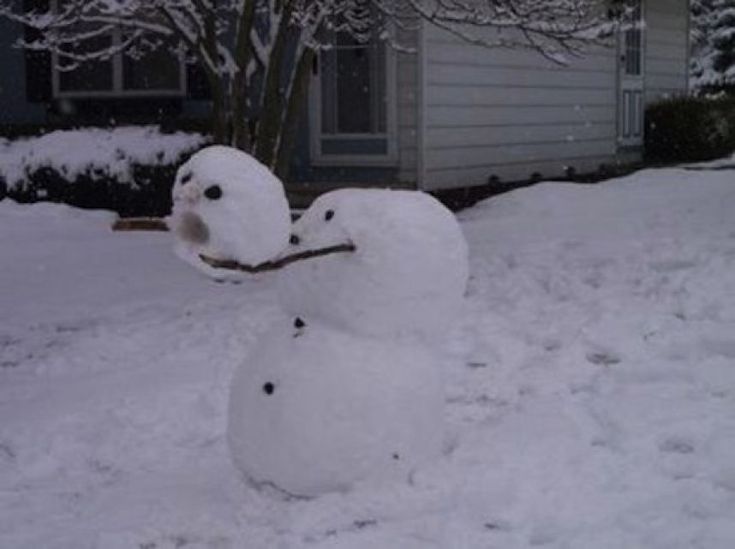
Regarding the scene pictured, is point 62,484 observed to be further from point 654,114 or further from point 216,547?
point 654,114

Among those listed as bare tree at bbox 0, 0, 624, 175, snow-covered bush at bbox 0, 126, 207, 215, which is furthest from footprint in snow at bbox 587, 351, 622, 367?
snow-covered bush at bbox 0, 126, 207, 215

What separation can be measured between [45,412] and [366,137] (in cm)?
833

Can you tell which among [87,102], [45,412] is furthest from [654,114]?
[45,412]

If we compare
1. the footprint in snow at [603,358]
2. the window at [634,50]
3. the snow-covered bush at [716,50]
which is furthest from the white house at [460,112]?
the snow-covered bush at [716,50]

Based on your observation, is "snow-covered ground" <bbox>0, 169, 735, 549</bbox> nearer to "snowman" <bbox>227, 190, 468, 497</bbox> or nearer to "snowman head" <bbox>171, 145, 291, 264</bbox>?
"snowman" <bbox>227, 190, 468, 497</bbox>

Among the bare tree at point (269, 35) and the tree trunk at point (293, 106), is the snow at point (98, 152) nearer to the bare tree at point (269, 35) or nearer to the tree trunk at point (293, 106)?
the bare tree at point (269, 35)

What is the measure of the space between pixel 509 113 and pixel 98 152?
538 cm

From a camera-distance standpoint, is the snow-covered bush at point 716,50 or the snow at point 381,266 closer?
the snow at point 381,266

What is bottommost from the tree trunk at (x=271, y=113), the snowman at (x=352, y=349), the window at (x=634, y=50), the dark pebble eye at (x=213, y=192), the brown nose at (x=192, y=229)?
the snowman at (x=352, y=349)

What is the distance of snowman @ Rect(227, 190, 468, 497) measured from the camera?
Result: 434 cm

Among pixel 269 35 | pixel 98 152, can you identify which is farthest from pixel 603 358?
pixel 98 152

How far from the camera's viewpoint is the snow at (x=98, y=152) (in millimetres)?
12742

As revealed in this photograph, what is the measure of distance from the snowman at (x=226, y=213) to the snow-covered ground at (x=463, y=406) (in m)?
0.98

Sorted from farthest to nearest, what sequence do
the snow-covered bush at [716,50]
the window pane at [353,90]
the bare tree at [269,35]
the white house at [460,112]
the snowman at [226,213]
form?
the snow-covered bush at [716,50], the window pane at [353,90], the white house at [460,112], the bare tree at [269,35], the snowman at [226,213]
